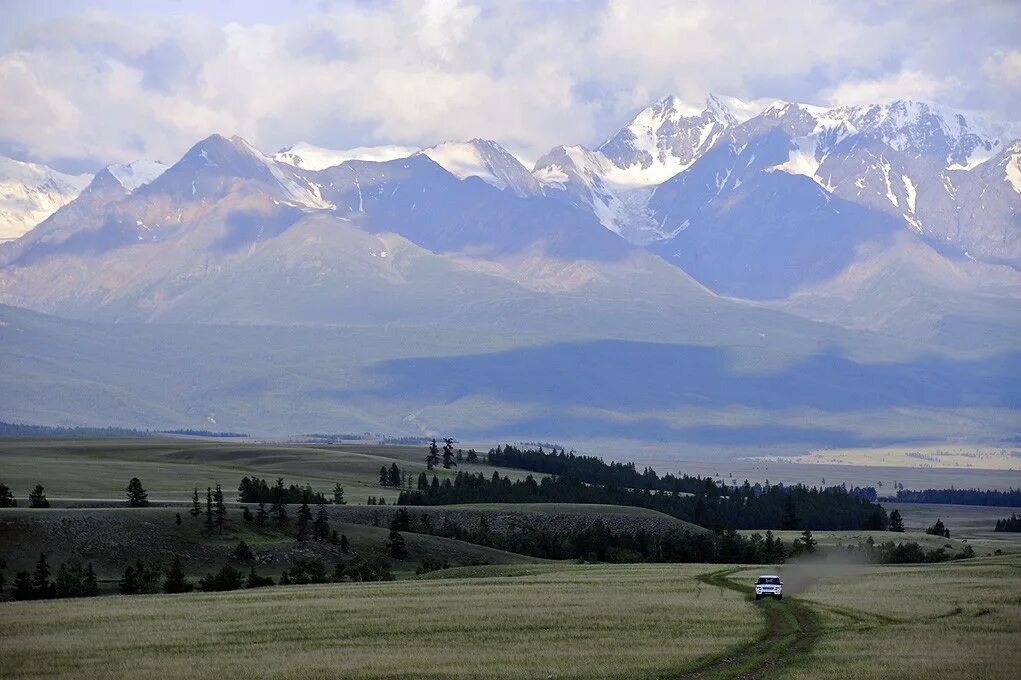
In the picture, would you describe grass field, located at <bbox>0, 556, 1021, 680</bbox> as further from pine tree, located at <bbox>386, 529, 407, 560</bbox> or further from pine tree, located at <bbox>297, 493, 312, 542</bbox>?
pine tree, located at <bbox>386, 529, 407, 560</bbox>

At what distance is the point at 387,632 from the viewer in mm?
66250

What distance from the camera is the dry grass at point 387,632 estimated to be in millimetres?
58094

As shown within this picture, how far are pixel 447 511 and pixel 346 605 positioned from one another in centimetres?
9125

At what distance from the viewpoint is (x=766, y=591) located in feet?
254

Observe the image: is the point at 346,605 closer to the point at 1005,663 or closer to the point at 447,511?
the point at 1005,663

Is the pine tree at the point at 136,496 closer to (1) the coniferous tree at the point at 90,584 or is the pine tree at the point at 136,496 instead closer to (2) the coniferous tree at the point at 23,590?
(1) the coniferous tree at the point at 90,584

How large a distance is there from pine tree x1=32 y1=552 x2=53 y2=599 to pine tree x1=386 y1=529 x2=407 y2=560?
29534 mm

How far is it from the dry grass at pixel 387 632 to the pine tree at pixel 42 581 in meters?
10.9

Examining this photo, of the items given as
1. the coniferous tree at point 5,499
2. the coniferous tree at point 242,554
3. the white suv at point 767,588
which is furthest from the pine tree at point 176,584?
the coniferous tree at point 5,499

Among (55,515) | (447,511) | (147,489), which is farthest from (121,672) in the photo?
(147,489)

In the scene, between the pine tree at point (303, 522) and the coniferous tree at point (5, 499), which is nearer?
the pine tree at point (303, 522)

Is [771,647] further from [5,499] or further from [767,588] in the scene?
[5,499]

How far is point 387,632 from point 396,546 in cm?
5996

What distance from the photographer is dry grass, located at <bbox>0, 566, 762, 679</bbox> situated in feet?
191
